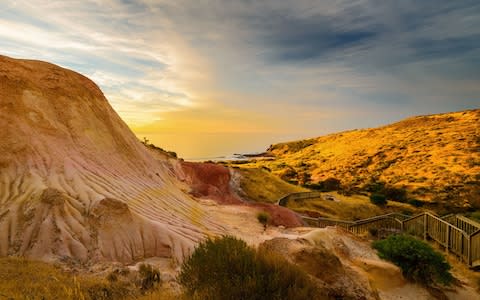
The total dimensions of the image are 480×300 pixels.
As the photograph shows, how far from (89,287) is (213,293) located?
8.75ft

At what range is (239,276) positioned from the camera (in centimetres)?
555

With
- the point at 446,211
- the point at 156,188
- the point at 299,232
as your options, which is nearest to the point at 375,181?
the point at 446,211

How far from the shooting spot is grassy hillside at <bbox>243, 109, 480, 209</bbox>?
170 ft

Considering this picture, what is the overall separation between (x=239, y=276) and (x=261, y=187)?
1298 inches

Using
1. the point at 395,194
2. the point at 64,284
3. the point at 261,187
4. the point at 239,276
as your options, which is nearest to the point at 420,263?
the point at 239,276

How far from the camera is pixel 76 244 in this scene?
1099cm

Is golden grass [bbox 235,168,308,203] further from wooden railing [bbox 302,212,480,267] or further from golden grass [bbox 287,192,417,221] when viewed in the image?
wooden railing [bbox 302,212,480,267]

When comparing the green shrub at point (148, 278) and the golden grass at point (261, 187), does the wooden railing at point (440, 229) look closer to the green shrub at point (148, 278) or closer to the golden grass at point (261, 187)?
the golden grass at point (261, 187)

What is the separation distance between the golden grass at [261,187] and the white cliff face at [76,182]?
51.7 ft

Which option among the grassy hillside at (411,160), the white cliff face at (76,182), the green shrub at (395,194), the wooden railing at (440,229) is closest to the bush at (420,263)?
the wooden railing at (440,229)

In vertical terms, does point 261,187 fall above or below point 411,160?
below

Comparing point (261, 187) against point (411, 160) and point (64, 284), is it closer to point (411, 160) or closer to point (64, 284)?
point (64, 284)

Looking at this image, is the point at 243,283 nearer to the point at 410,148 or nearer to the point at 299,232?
the point at 299,232

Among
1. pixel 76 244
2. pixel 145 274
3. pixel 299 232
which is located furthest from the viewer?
pixel 299 232
